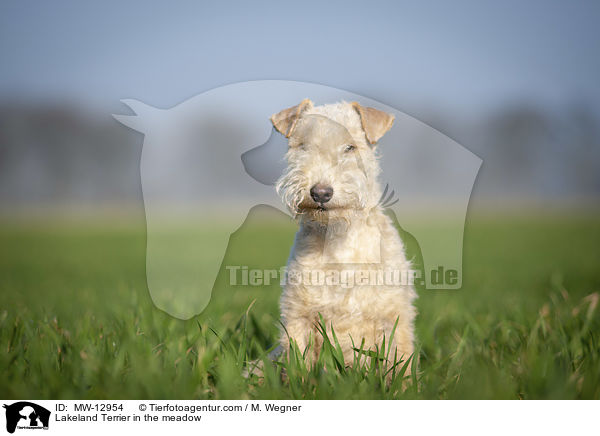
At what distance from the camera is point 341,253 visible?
3.67 meters

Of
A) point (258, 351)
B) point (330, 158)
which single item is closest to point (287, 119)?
point (330, 158)

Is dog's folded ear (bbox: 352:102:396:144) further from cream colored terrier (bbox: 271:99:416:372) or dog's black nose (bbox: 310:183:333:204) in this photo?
dog's black nose (bbox: 310:183:333:204)

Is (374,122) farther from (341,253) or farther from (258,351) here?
(258,351)

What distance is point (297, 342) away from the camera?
3539mm

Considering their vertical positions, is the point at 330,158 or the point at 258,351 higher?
the point at 330,158

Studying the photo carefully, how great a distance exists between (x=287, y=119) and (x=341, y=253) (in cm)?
Result: 125

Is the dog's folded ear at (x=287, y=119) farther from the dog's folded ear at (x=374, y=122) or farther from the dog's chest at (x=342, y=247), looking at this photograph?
the dog's chest at (x=342, y=247)

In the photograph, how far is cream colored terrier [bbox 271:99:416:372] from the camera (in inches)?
138

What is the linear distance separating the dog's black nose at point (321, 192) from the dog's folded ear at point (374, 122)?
77 cm

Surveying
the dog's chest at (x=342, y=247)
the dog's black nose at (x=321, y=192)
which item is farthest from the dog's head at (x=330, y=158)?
the dog's chest at (x=342, y=247)

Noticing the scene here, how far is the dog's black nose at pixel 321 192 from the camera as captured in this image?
3381 mm
